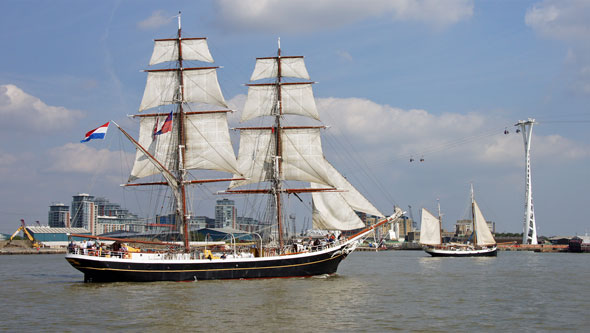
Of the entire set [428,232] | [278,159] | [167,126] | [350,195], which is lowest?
[428,232]

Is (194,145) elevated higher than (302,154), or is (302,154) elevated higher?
(194,145)

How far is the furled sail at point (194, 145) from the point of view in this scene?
66000 mm

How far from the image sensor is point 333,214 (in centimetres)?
6662

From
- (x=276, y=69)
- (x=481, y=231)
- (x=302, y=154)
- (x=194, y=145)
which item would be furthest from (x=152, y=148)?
(x=481, y=231)

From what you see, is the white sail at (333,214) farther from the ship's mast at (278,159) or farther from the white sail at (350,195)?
the ship's mast at (278,159)

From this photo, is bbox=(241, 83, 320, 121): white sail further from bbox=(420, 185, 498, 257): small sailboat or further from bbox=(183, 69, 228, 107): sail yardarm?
bbox=(420, 185, 498, 257): small sailboat

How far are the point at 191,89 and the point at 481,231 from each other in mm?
81959

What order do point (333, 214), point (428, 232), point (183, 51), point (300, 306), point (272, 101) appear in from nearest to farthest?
point (300, 306)
point (333, 214)
point (183, 51)
point (272, 101)
point (428, 232)

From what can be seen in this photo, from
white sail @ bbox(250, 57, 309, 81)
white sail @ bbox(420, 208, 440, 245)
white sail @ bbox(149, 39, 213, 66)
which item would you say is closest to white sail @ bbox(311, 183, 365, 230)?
white sail @ bbox(250, 57, 309, 81)

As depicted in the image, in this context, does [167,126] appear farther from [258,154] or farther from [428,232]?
[428,232]

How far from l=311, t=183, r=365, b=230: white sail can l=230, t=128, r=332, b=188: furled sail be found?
10.3ft

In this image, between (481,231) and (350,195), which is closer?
(350,195)

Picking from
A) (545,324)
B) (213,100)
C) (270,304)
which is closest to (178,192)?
(213,100)

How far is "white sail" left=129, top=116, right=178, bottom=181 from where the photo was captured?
6562cm
